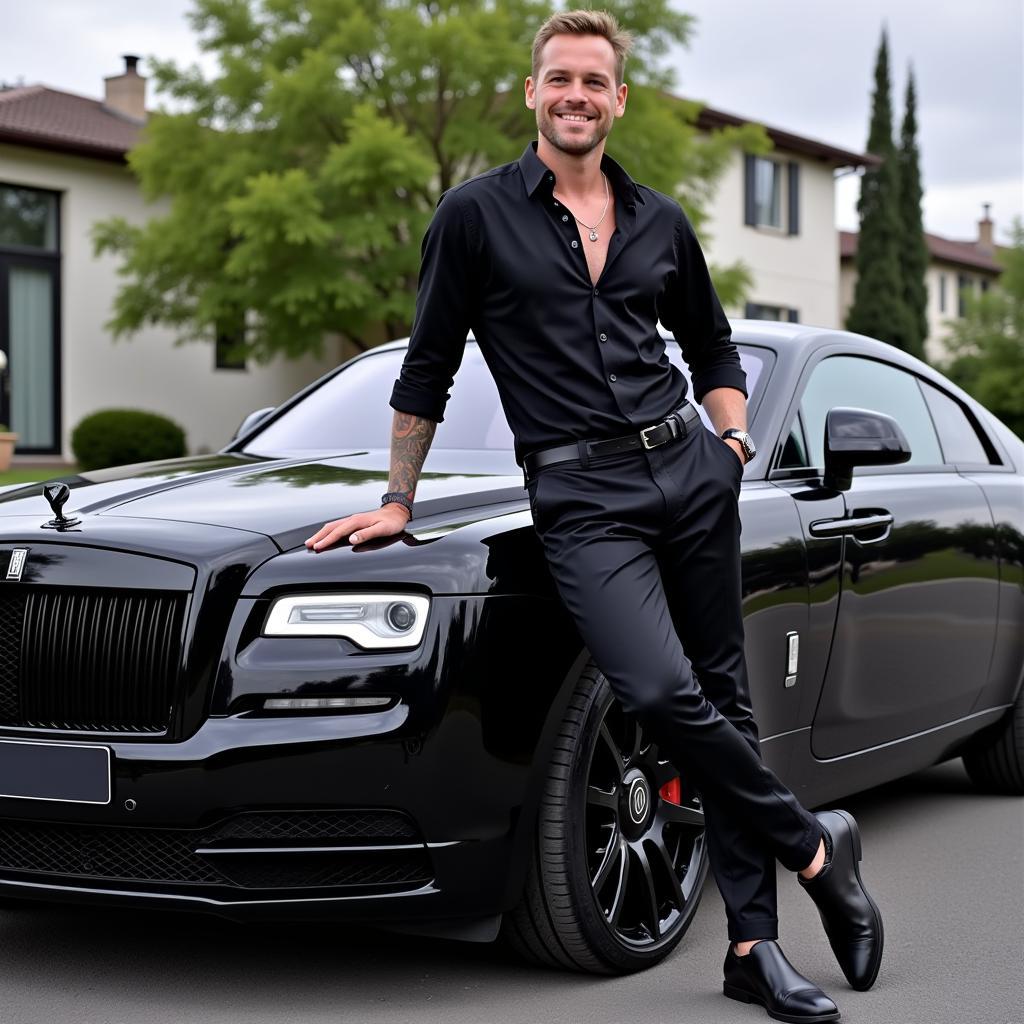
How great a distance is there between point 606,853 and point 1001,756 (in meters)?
2.69

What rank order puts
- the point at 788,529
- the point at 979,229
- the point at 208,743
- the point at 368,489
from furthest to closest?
the point at 979,229
the point at 788,529
the point at 368,489
the point at 208,743

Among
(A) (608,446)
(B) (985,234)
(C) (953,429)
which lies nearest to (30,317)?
(C) (953,429)

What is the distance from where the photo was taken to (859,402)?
504 centimetres

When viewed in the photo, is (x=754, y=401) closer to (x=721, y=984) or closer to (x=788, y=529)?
(x=788, y=529)

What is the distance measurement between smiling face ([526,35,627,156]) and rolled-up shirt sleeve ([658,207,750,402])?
0.30 m

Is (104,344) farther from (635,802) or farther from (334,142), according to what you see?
(635,802)

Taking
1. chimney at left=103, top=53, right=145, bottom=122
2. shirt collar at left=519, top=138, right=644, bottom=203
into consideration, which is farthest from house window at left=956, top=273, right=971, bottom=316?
shirt collar at left=519, top=138, right=644, bottom=203

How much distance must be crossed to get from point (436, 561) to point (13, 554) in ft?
2.91

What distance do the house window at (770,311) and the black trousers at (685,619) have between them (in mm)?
30490

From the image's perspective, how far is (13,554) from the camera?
3.48 m

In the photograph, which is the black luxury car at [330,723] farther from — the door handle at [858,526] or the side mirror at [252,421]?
the side mirror at [252,421]

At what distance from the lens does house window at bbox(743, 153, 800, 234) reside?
3350 cm

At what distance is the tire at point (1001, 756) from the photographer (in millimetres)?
5730

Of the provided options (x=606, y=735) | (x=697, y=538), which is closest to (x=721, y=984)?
(x=606, y=735)
